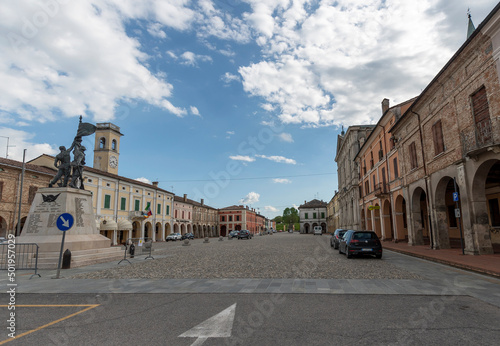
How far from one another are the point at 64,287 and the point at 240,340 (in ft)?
21.3

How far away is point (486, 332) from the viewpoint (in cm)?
412

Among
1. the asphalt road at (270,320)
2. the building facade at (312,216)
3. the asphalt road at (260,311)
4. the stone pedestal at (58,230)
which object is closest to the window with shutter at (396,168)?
the asphalt road at (260,311)

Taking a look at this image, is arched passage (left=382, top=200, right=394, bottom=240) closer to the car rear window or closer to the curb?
the curb

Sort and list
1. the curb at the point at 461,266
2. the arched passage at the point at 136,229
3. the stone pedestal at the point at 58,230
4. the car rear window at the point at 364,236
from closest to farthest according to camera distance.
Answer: the curb at the point at 461,266, the stone pedestal at the point at 58,230, the car rear window at the point at 364,236, the arched passage at the point at 136,229

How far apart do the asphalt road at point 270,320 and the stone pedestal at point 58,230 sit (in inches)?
258

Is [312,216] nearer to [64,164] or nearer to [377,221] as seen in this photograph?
[377,221]

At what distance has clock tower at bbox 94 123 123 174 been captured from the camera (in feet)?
156

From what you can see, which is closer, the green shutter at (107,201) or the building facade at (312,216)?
the green shutter at (107,201)

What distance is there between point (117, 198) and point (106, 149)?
469 inches

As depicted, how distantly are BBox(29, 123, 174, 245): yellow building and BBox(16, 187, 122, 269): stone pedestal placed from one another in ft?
59.3

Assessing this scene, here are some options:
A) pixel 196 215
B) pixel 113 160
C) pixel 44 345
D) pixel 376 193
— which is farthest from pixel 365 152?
pixel 196 215

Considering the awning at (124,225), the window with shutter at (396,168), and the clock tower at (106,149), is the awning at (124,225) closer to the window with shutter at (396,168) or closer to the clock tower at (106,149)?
the clock tower at (106,149)

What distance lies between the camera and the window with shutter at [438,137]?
15794 millimetres

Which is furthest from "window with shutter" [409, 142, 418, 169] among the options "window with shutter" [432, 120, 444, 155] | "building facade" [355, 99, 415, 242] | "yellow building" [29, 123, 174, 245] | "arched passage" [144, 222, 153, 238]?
"arched passage" [144, 222, 153, 238]
